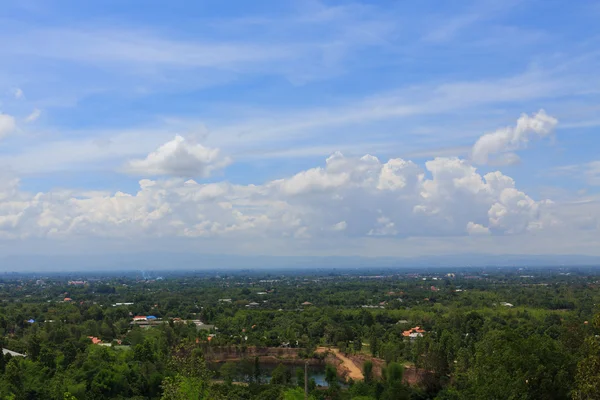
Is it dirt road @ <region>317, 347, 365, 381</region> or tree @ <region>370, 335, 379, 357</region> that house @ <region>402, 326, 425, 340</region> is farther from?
dirt road @ <region>317, 347, 365, 381</region>

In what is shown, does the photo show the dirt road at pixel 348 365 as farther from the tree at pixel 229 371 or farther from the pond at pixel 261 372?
the tree at pixel 229 371

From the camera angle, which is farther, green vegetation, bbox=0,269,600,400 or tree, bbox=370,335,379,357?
tree, bbox=370,335,379,357

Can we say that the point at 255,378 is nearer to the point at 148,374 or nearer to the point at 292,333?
the point at 148,374

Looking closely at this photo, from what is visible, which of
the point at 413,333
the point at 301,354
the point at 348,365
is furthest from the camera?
the point at 413,333

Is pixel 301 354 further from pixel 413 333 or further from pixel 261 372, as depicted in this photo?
pixel 413 333

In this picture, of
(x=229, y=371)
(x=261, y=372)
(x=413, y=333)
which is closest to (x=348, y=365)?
(x=261, y=372)

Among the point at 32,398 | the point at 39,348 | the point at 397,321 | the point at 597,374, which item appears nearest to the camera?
the point at 597,374

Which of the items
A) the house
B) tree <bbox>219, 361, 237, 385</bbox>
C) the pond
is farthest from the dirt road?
tree <bbox>219, 361, 237, 385</bbox>

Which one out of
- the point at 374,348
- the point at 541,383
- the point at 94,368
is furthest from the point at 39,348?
the point at 541,383

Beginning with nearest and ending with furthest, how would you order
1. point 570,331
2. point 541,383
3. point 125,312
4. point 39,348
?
point 541,383 → point 570,331 → point 39,348 → point 125,312
